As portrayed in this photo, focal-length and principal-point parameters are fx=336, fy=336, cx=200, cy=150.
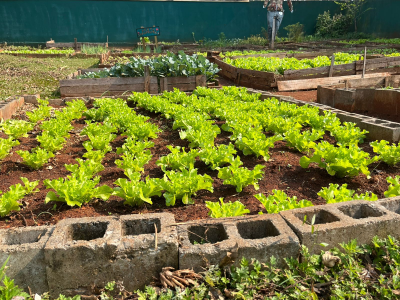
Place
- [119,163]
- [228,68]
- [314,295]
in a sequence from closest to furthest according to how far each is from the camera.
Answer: [314,295], [119,163], [228,68]

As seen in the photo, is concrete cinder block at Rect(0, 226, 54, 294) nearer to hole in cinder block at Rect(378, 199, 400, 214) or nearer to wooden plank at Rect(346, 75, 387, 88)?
hole in cinder block at Rect(378, 199, 400, 214)

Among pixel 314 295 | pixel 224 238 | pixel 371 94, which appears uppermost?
pixel 371 94

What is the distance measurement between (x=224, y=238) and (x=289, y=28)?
2661 cm

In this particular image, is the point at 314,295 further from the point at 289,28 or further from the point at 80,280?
the point at 289,28

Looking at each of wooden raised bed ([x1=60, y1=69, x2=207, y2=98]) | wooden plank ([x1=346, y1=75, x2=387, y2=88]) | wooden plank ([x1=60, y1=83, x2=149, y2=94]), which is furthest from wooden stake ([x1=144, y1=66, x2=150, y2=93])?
wooden plank ([x1=346, y1=75, x2=387, y2=88])

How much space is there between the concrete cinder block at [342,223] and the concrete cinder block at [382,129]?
233 centimetres

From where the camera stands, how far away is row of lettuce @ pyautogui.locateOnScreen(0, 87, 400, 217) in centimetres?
302

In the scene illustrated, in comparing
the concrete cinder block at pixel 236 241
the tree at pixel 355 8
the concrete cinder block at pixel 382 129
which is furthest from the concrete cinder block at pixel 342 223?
the tree at pixel 355 8

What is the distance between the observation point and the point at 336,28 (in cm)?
2702

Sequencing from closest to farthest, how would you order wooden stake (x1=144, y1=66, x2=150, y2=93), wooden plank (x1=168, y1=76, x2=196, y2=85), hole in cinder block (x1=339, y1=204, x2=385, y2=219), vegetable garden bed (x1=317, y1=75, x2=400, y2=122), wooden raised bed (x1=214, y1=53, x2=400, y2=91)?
1. hole in cinder block (x1=339, y1=204, x2=385, y2=219)
2. vegetable garden bed (x1=317, y1=75, x2=400, y2=122)
3. wooden stake (x1=144, y1=66, x2=150, y2=93)
4. wooden plank (x1=168, y1=76, x2=196, y2=85)
5. wooden raised bed (x1=214, y1=53, x2=400, y2=91)

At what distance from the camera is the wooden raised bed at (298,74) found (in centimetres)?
982

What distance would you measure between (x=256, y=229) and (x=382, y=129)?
3.14 metres

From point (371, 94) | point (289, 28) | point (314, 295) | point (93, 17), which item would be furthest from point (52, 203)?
point (289, 28)

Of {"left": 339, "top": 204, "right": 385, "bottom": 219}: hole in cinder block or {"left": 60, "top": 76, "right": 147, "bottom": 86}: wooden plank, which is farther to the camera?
{"left": 60, "top": 76, "right": 147, "bottom": 86}: wooden plank
